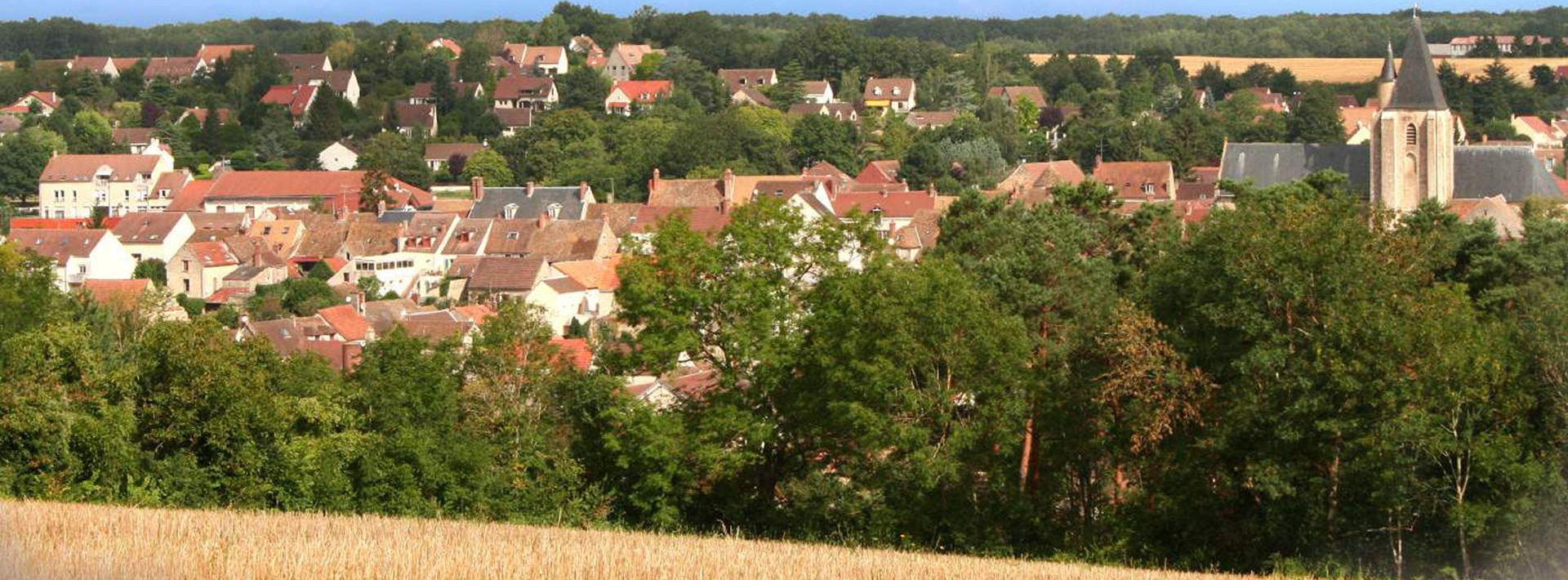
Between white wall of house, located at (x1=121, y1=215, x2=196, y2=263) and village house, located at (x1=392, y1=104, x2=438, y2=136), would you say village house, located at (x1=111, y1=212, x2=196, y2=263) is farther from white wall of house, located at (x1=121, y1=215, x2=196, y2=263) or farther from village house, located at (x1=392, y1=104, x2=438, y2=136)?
village house, located at (x1=392, y1=104, x2=438, y2=136)

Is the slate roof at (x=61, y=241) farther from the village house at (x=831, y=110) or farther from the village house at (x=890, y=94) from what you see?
the village house at (x=890, y=94)

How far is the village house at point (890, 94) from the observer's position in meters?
120

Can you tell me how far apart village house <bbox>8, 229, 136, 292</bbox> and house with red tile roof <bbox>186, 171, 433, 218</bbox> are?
48.1ft

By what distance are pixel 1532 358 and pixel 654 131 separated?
235 ft

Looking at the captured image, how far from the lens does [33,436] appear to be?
2023cm

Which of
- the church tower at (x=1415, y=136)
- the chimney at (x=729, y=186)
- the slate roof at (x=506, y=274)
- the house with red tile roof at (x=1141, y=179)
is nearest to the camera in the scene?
the slate roof at (x=506, y=274)

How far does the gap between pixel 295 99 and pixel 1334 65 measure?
72851 millimetres

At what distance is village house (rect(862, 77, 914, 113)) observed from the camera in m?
120

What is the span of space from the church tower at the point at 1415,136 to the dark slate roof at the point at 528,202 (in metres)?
26.6

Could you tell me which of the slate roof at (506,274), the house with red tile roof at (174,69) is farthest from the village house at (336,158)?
the slate roof at (506,274)

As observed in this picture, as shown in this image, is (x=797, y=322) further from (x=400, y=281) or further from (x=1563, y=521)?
(x=400, y=281)

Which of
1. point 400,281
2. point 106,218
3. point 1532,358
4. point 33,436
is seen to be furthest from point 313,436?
point 106,218

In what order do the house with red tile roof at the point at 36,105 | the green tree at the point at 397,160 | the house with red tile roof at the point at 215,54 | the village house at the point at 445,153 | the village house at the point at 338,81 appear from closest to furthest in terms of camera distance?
the green tree at the point at 397,160 → the village house at the point at 445,153 → the house with red tile roof at the point at 36,105 → the village house at the point at 338,81 → the house with red tile roof at the point at 215,54

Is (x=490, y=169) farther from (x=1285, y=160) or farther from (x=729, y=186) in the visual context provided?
(x=1285, y=160)
